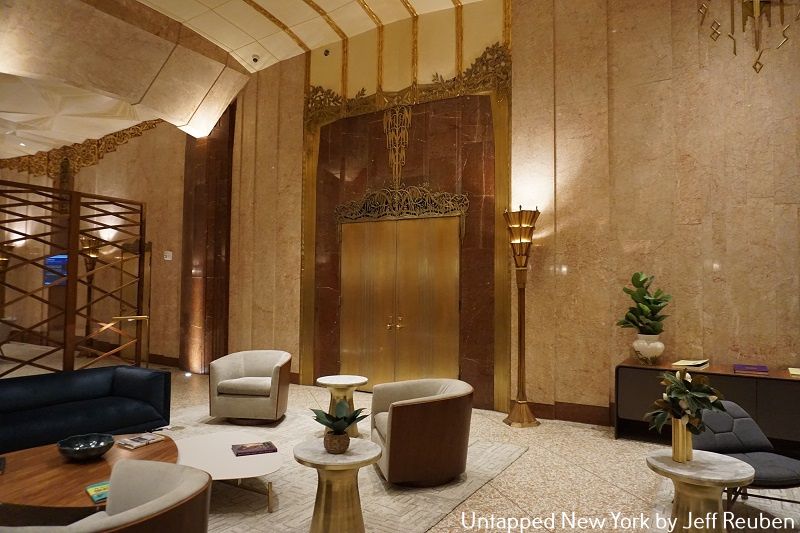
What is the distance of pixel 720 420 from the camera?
10.6 ft

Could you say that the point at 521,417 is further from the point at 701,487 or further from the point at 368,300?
the point at 701,487

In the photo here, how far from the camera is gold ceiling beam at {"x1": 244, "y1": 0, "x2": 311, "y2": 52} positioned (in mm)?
6912

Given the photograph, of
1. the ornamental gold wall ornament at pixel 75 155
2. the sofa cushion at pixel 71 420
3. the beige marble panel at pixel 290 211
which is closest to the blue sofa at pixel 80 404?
the sofa cushion at pixel 71 420

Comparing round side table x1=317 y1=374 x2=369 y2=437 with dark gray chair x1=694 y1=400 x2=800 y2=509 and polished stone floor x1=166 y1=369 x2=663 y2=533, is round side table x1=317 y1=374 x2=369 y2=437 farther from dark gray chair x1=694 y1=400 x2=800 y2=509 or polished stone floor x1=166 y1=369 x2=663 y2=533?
dark gray chair x1=694 y1=400 x2=800 y2=509

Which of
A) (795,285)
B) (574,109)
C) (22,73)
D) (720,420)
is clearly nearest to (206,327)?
(22,73)

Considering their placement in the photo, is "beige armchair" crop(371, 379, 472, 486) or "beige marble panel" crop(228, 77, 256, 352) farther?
"beige marble panel" crop(228, 77, 256, 352)

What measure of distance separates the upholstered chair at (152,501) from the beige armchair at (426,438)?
5.40 ft

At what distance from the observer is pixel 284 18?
7.14 meters

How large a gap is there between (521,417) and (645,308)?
1.73 m

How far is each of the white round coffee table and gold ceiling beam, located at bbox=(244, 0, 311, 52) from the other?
586cm

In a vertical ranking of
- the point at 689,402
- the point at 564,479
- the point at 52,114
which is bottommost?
the point at 564,479

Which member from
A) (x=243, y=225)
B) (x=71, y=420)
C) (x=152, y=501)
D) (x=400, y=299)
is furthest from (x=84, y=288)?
(x=152, y=501)

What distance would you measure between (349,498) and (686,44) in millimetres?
5505

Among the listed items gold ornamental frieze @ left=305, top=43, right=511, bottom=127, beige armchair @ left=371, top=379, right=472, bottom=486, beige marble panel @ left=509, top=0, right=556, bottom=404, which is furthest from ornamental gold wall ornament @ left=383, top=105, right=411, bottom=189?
beige armchair @ left=371, top=379, right=472, bottom=486
